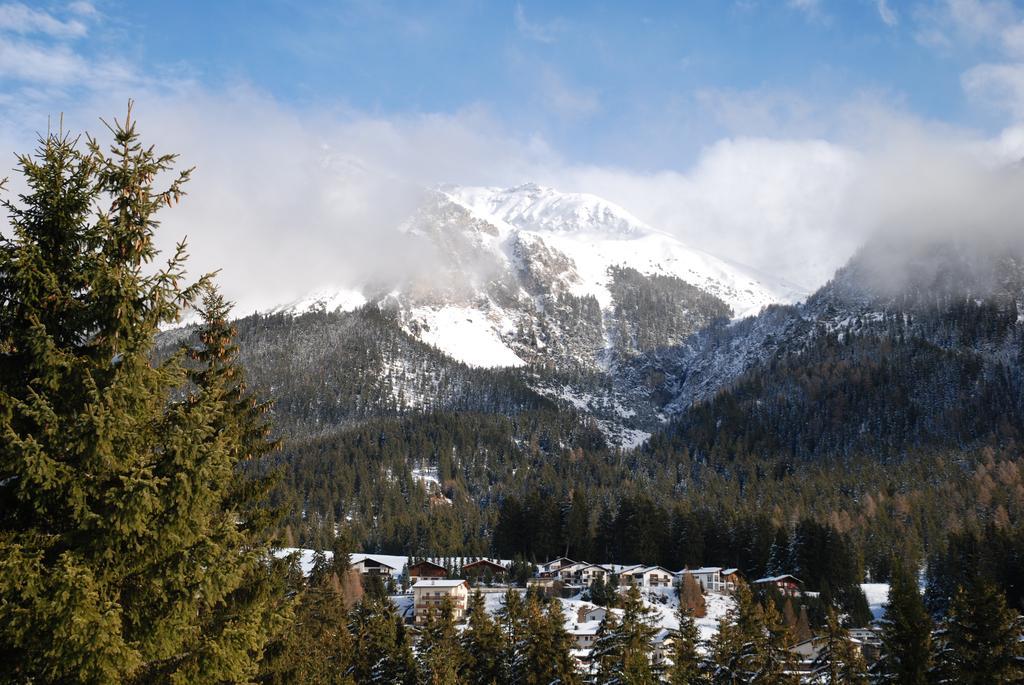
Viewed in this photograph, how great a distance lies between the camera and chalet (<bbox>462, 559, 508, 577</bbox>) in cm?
12494

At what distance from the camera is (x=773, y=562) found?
4791 inches

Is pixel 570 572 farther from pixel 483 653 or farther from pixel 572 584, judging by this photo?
pixel 483 653

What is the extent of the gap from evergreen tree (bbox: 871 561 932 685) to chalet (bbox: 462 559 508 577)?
274 ft

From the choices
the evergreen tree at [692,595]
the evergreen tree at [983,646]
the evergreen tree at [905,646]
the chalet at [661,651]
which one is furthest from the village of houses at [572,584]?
the evergreen tree at [983,646]

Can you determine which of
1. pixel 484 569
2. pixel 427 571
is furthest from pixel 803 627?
pixel 427 571

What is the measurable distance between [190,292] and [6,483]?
12.7ft

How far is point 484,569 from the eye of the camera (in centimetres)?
12581

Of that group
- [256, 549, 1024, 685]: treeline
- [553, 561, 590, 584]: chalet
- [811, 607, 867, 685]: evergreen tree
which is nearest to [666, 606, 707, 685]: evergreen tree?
[256, 549, 1024, 685]: treeline

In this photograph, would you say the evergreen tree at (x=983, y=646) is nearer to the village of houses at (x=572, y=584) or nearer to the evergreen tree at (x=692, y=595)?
the village of houses at (x=572, y=584)

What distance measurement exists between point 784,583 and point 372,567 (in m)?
60.6

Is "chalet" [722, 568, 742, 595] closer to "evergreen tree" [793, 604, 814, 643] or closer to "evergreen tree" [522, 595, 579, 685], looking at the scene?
"evergreen tree" [793, 604, 814, 643]

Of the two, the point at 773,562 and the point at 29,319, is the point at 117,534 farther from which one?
the point at 773,562

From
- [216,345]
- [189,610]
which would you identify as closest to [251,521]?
[216,345]

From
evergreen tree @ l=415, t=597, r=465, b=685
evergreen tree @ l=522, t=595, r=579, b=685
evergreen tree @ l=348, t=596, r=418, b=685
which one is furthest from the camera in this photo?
evergreen tree @ l=348, t=596, r=418, b=685
